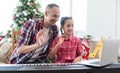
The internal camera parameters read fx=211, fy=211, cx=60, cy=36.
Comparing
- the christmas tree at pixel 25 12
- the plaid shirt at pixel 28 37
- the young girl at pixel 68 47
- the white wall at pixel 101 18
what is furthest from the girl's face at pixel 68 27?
the white wall at pixel 101 18

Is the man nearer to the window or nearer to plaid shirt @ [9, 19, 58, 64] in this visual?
plaid shirt @ [9, 19, 58, 64]

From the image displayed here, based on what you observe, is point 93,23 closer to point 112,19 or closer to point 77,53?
point 112,19

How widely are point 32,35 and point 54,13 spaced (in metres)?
0.26

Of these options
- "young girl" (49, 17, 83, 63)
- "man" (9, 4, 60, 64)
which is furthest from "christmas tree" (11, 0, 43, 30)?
"man" (9, 4, 60, 64)

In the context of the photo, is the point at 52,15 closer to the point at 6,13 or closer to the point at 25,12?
the point at 25,12

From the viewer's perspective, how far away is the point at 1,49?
3223 mm

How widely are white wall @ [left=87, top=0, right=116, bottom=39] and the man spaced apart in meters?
2.67

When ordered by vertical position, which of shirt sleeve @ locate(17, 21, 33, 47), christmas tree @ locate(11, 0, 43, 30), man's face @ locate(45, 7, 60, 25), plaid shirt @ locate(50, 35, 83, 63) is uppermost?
christmas tree @ locate(11, 0, 43, 30)

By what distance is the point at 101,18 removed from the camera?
4.31 metres

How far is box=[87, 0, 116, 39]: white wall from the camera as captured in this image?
4270mm

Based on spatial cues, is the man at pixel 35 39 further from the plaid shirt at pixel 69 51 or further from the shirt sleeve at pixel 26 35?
the plaid shirt at pixel 69 51

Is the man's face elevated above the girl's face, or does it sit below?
Answer: above

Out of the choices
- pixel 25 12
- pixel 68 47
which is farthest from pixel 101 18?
pixel 68 47

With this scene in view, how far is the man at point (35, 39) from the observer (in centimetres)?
162
